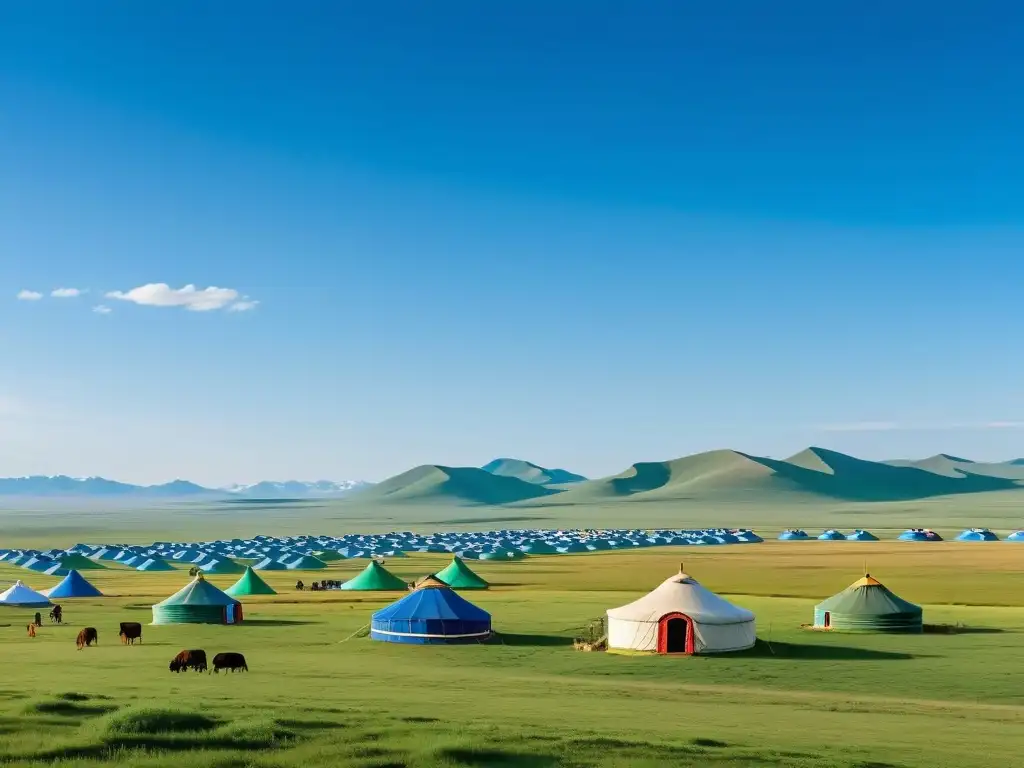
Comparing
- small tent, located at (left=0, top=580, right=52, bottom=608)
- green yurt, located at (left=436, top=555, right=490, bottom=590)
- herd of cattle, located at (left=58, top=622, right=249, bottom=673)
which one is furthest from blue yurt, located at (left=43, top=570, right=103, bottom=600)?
herd of cattle, located at (left=58, top=622, right=249, bottom=673)

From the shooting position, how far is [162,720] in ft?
84.0

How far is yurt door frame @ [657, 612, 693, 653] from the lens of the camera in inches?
1827

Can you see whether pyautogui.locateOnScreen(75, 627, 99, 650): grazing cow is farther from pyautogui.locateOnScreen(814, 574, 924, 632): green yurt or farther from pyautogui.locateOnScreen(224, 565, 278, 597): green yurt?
pyautogui.locateOnScreen(814, 574, 924, 632): green yurt

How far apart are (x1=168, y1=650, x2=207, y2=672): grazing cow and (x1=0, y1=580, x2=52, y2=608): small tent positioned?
33.7 m

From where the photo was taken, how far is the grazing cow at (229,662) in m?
39.5

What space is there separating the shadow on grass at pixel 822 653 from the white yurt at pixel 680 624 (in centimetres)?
63

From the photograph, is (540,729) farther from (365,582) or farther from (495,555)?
(495,555)

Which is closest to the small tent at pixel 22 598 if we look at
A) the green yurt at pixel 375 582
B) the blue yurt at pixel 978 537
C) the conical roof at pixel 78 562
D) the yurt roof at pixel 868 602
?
the green yurt at pixel 375 582

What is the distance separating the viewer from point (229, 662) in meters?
39.7

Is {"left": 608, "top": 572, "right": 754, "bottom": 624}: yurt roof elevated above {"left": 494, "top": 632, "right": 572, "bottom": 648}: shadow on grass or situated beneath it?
elevated above

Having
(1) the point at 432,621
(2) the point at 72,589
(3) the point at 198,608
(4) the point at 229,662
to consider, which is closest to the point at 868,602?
(1) the point at 432,621

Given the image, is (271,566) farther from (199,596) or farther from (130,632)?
(130,632)

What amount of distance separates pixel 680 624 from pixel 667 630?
53 centimetres

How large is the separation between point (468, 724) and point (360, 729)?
9.15 ft
